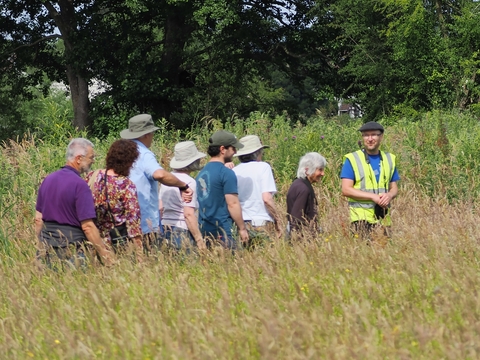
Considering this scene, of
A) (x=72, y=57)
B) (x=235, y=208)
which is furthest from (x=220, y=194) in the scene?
(x=72, y=57)

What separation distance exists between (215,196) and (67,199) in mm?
1324

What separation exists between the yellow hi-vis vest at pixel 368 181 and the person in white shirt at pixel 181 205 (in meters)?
1.36

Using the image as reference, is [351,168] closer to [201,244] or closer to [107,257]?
[201,244]

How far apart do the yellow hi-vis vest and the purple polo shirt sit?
2.40m

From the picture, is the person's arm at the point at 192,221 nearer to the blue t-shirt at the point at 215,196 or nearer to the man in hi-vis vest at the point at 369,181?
the blue t-shirt at the point at 215,196

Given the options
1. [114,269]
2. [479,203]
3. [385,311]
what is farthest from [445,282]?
[479,203]

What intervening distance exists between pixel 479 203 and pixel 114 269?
5.40 metres

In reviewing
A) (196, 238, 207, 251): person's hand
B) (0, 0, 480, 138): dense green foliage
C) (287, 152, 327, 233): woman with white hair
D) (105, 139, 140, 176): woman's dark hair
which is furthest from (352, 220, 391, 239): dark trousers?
(0, 0, 480, 138): dense green foliage

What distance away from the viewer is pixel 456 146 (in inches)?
482

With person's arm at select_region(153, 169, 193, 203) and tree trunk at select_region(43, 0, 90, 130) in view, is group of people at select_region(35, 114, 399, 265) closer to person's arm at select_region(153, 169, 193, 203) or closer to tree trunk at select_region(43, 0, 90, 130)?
person's arm at select_region(153, 169, 193, 203)

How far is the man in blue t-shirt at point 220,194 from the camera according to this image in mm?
7062

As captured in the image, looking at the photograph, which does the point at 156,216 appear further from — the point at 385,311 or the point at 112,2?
the point at 112,2

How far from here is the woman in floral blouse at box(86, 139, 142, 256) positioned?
6668mm

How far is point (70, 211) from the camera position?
6473mm
